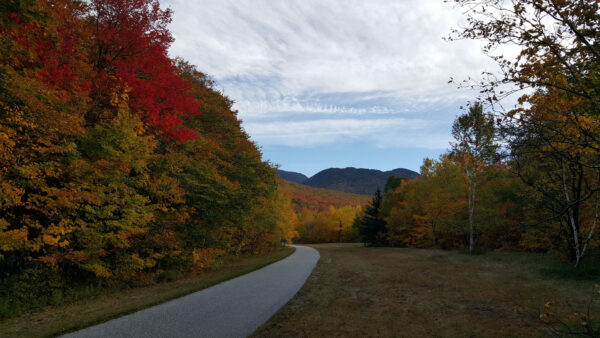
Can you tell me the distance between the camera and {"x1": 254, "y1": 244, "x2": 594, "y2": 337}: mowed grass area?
6113 mm

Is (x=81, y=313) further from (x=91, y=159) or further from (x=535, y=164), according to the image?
(x=535, y=164)

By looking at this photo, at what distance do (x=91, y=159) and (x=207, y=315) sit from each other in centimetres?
683

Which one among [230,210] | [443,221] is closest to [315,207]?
[443,221]

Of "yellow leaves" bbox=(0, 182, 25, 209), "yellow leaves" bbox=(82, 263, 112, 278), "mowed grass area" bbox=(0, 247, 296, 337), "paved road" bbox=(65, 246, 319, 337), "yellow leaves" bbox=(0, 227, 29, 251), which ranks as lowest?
"mowed grass area" bbox=(0, 247, 296, 337)

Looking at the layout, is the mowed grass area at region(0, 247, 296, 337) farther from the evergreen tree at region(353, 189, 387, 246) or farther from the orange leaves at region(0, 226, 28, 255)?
the evergreen tree at region(353, 189, 387, 246)

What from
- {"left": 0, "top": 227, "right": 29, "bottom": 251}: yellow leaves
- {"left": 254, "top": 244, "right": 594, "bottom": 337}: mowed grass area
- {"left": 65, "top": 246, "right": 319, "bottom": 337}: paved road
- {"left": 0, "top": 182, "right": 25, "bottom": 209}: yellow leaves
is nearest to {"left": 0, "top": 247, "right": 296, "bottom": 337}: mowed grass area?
{"left": 65, "top": 246, "right": 319, "bottom": 337}: paved road

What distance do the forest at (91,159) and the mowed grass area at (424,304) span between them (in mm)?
6508

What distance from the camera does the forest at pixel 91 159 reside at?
303 inches

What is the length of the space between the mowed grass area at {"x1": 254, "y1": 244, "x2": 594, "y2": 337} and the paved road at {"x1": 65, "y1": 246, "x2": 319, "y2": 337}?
1.61ft

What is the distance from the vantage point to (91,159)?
32.0 feet

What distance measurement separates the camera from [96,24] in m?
11.8

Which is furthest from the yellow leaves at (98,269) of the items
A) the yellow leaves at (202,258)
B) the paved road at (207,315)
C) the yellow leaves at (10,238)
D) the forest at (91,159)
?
the yellow leaves at (202,258)

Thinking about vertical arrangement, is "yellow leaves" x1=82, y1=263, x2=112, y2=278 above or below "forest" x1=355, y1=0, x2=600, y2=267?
below

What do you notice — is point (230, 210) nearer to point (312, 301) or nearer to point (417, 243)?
point (312, 301)
